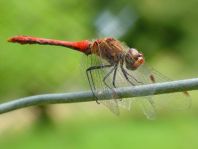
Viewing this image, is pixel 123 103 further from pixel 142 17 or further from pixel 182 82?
pixel 142 17

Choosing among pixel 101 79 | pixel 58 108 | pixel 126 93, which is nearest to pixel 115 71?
pixel 101 79

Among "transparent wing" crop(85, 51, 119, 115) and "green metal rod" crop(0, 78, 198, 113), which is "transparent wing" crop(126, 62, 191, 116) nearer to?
"transparent wing" crop(85, 51, 119, 115)

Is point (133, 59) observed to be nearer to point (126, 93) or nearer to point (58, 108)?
point (126, 93)

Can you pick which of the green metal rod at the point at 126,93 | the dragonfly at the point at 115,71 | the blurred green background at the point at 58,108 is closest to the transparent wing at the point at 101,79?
the dragonfly at the point at 115,71

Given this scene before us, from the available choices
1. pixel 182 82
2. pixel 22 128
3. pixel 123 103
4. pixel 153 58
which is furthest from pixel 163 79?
pixel 153 58

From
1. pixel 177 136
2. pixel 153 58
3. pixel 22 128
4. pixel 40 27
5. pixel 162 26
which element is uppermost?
pixel 162 26

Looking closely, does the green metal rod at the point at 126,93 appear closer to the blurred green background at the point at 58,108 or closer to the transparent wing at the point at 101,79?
the transparent wing at the point at 101,79

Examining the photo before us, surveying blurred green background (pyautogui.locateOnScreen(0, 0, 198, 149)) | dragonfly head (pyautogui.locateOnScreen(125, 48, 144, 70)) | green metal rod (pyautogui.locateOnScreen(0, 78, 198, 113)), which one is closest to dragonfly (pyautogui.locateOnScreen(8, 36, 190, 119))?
dragonfly head (pyautogui.locateOnScreen(125, 48, 144, 70))
